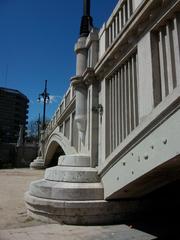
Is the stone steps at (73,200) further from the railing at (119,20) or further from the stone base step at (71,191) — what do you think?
the railing at (119,20)

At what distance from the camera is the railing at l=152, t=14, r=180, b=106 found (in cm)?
470

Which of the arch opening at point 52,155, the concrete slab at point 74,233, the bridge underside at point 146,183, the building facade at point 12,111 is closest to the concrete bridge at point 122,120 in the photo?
the bridge underside at point 146,183

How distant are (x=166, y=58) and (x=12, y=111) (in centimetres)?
8690

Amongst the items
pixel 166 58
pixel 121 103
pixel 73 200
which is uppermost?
pixel 166 58

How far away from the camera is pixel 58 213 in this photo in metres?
6.11

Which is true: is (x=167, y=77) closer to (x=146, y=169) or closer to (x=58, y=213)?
(x=146, y=169)

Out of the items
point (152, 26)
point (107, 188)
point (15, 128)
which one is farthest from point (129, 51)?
point (15, 128)

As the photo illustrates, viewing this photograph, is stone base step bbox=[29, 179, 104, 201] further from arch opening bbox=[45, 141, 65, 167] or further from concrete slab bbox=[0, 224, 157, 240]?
arch opening bbox=[45, 141, 65, 167]

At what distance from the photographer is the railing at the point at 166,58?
470 centimetres

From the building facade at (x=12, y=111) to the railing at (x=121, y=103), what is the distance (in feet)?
254

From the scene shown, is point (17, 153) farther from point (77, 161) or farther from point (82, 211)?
point (82, 211)

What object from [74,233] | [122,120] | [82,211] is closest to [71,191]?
[82,211]

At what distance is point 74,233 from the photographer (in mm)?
5402

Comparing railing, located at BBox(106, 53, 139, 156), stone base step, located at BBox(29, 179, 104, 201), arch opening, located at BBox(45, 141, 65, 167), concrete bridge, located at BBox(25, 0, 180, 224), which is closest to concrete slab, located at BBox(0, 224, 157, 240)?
concrete bridge, located at BBox(25, 0, 180, 224)
